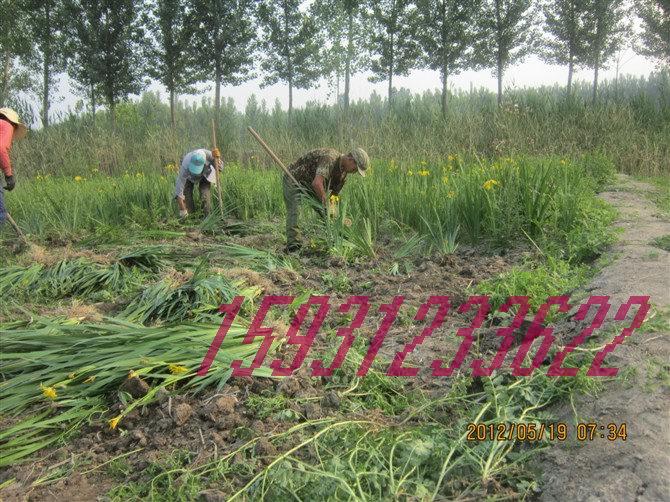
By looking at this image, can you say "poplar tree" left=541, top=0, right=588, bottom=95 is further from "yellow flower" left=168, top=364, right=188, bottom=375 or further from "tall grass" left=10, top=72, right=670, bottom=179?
"yellow flower" left=168, top=364, right=188, bottom=375

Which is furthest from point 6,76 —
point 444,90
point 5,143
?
point 444,90

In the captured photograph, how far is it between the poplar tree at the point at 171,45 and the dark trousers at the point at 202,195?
7.51m

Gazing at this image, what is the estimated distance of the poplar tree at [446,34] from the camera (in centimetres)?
1409

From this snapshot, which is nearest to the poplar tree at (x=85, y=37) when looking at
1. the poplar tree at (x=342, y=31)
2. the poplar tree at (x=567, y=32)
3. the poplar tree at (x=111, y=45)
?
the poplar tree at (x=111, y=45)

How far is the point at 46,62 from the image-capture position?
15250 mm

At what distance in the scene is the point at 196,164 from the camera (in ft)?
22.0

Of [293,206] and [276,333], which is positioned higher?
[293,206]

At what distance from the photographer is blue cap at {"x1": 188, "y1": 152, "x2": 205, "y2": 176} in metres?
6.70

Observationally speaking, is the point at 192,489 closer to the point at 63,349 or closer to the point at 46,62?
the point at 63,349

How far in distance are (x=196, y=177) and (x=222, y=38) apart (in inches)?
342

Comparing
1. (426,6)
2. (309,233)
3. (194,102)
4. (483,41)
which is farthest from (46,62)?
(309,233)

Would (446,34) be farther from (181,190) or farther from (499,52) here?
(181,190)

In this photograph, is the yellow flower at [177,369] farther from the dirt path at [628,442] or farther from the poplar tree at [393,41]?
the poplar tree at [393,41]

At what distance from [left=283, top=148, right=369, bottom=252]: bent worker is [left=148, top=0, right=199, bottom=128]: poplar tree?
31.2 feet
